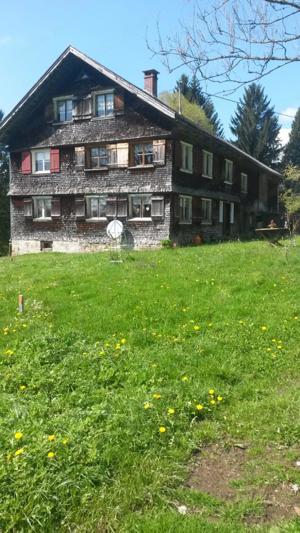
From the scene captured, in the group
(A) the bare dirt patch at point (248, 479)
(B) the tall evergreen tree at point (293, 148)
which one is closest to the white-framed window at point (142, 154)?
(A) the bare dirt patch at point (248, 479)

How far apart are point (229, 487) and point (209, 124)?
2015 inches

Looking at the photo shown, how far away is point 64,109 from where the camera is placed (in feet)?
84.2

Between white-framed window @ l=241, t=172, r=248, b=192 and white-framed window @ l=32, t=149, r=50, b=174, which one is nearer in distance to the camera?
white-framed window @ l=32, t=149, r=50, b=174

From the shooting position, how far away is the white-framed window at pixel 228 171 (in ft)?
98.4

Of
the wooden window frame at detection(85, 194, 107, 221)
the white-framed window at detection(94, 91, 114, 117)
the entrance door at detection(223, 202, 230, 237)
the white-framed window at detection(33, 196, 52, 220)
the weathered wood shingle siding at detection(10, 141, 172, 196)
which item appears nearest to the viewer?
the weathered wood shingle siding at detection(10, 141, 172, 196)

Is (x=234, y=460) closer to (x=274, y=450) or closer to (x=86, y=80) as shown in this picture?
(x=274, y=450)

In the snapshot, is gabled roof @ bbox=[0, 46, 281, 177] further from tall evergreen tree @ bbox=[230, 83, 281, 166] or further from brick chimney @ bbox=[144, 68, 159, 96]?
tall evergreen tree @ bbox=[230, 83, 281, 166]

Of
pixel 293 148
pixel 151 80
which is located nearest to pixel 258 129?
pixel 293 148

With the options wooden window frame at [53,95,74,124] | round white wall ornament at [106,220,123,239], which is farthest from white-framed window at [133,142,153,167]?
wooden window frame at [53,95,74,124]

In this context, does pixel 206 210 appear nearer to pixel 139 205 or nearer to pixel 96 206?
pixel 139 205

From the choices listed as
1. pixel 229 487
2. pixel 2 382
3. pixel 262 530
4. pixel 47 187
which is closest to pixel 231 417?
pixel 229 487

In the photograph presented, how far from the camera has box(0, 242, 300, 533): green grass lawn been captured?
3510 millimetres

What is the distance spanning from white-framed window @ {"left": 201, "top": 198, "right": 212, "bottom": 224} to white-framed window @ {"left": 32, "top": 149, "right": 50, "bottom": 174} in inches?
361

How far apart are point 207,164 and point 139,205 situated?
5.99m
